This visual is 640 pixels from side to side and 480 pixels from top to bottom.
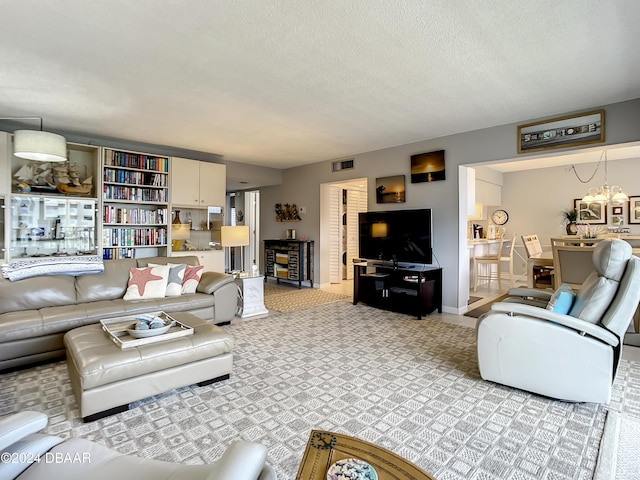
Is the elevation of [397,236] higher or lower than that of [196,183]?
lower

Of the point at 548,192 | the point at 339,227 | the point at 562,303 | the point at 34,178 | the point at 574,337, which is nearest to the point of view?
the point at 574,337

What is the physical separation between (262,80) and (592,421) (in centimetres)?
350

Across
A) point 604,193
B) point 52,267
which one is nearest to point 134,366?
point 52,267

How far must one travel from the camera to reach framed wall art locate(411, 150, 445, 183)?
4848mm

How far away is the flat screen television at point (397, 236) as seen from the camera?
478 centimetres

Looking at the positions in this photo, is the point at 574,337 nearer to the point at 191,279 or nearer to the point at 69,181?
the point at 191,279

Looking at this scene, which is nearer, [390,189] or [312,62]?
[312,62]

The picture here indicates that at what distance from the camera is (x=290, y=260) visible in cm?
697

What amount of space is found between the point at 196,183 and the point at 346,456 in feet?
17.6

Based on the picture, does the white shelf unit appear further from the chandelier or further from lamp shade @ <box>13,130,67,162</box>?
the chandelier

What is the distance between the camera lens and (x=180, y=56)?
2.56m

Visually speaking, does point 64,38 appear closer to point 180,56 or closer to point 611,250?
point 180,56

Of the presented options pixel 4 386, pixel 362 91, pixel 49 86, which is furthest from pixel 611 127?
pixel 4 386

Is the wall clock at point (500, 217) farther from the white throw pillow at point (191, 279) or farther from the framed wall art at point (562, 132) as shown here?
the white throw pillow at point (191, 279)
